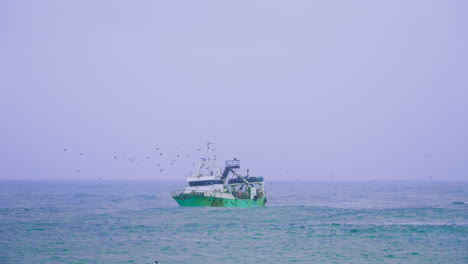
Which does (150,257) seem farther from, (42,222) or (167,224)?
(42,222)

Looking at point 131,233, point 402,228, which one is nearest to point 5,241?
point 131,233

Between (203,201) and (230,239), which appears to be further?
(203,201)

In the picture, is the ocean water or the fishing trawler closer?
the ocean water

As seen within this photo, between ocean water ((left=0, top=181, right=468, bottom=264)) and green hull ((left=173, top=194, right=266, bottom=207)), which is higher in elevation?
green hull ((left=173, top=194, right=266, bottom=207))

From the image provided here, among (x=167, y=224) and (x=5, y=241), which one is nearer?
(x=5, y=241)

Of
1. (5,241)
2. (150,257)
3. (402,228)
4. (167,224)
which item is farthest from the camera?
(167,224)

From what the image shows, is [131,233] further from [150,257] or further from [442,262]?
[442,262]

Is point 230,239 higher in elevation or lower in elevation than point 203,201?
lower

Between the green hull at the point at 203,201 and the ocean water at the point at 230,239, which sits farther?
the green hull at the point at 203,201

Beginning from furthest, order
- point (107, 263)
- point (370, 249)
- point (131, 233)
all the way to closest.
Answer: point (131, 233), point (370, 249), point (107, 263)

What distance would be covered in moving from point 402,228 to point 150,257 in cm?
2241

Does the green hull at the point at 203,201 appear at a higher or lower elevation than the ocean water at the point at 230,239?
higher

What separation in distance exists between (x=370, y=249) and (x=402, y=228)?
11216mm

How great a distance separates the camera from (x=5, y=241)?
32.1 meters
